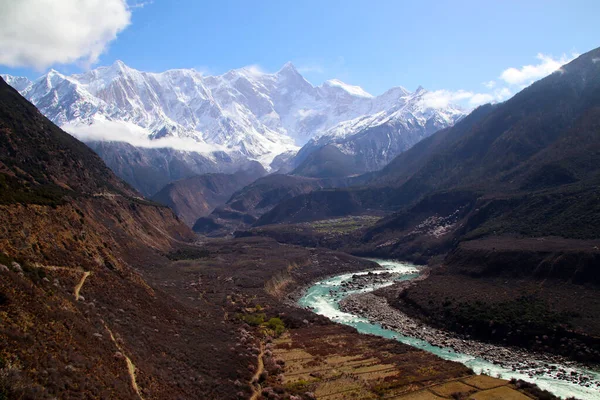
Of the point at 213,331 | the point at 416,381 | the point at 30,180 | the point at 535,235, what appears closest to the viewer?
the point at 416,381

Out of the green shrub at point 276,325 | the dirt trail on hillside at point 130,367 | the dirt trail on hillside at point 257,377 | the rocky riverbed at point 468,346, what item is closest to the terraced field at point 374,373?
the dirt trail on hillside at point 257,377

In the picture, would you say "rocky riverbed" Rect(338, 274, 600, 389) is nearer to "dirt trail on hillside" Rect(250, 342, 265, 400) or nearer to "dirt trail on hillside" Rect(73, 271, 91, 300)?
"dirt trail on hillside" Rect(250, 342, 265, 400)

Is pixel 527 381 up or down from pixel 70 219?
down

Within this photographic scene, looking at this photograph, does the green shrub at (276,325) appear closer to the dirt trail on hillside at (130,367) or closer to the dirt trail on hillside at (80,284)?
the dirt trail on hillside at (80,284)

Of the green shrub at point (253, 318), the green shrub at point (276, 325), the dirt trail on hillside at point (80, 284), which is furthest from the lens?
the green shrub at point (253, 318)

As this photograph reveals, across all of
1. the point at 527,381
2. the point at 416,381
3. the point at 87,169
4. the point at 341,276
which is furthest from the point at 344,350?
the point at 87,169

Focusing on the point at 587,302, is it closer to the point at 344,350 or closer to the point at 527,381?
the point at 527,381

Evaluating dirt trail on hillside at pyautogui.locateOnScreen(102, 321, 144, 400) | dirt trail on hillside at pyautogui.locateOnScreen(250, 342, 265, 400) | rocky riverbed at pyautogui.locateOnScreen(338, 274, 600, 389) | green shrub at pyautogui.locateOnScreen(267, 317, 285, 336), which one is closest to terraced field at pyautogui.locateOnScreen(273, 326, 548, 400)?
dirt trail on hillside at pyautogui.locateOnScreen(250, 342, 265, 400)

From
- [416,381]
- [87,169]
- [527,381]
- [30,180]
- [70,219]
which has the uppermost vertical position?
[87,169]
